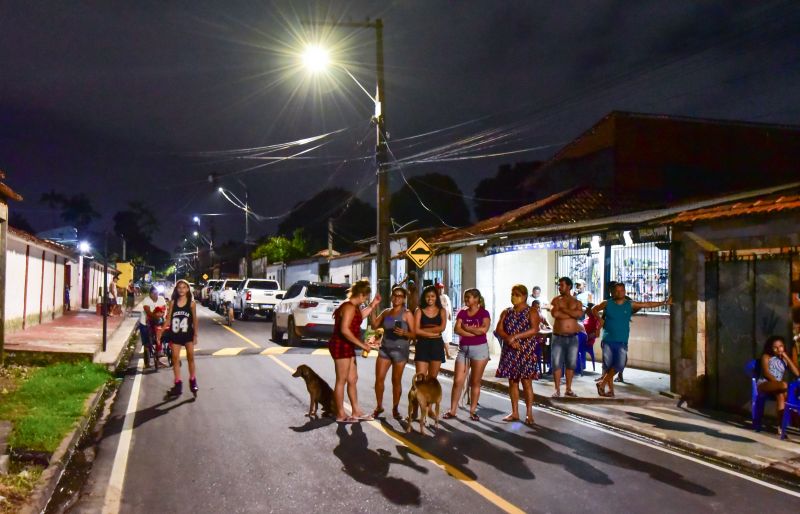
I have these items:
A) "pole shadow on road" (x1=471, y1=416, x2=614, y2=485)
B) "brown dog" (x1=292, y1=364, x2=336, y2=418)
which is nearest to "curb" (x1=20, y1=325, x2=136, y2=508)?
"brown dog" (x1=292, y1=364, x2=336, y2=418)

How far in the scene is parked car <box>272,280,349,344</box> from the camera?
17.8 meters

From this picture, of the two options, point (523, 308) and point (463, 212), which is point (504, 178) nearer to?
point (463, 212)

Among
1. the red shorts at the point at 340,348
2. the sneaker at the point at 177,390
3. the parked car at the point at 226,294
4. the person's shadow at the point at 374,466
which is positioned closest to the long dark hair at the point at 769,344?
the person's shadow at the point at 374,466

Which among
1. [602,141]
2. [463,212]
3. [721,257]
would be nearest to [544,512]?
[721,257]

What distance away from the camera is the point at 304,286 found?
18.5 metres

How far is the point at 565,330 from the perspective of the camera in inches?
421

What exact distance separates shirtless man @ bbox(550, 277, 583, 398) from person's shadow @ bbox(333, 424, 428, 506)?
3.98 meters

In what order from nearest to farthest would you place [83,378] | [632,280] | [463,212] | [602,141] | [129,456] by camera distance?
[129,456] → [83,378] → [632,280] → [602,141] → [463,212]

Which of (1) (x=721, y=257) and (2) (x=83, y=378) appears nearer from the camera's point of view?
(1) (x=721, y=257)

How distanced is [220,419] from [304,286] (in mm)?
9804

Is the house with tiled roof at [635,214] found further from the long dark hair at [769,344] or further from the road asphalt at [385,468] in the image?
the road asphalt at [385,468]

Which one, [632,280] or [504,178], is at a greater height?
[504,178]

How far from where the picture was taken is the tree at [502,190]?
4316 cm

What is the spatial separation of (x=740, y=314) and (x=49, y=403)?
949 centimetres
